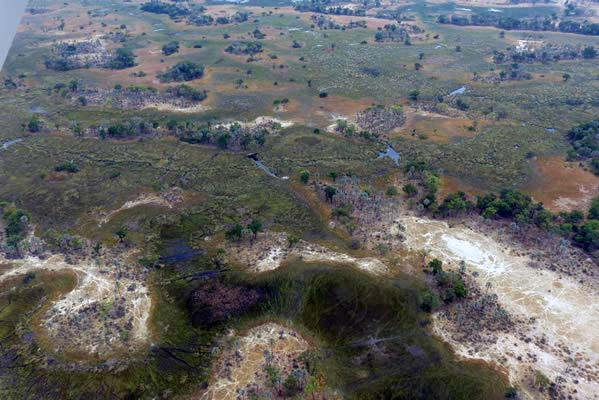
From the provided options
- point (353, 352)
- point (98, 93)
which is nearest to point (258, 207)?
point (353, 352)

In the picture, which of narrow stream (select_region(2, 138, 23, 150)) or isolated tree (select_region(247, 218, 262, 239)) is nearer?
isolated tree (select_region(247, 218, 262, 239))

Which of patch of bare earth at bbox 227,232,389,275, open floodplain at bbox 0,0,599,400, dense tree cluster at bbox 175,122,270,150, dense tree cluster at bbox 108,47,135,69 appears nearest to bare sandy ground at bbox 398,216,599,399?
open floodplain at bbox 0,0,599,400

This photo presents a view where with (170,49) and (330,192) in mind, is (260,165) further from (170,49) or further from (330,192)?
(170,49)

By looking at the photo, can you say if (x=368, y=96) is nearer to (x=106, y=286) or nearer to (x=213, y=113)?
(x=213, y=113)

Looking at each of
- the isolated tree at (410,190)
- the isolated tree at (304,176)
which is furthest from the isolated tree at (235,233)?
the isolated tree at (410,190)

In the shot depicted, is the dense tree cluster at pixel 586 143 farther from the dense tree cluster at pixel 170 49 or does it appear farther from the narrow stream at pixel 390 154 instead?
the dense tree cluster at pixel 170 49

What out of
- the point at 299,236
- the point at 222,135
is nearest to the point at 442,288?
the point at 299,236

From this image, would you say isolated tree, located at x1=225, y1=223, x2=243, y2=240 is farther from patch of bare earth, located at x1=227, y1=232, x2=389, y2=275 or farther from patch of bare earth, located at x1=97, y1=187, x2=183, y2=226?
patch of bare earth, located at x1=97, y1=187, x2=183, y2=226
